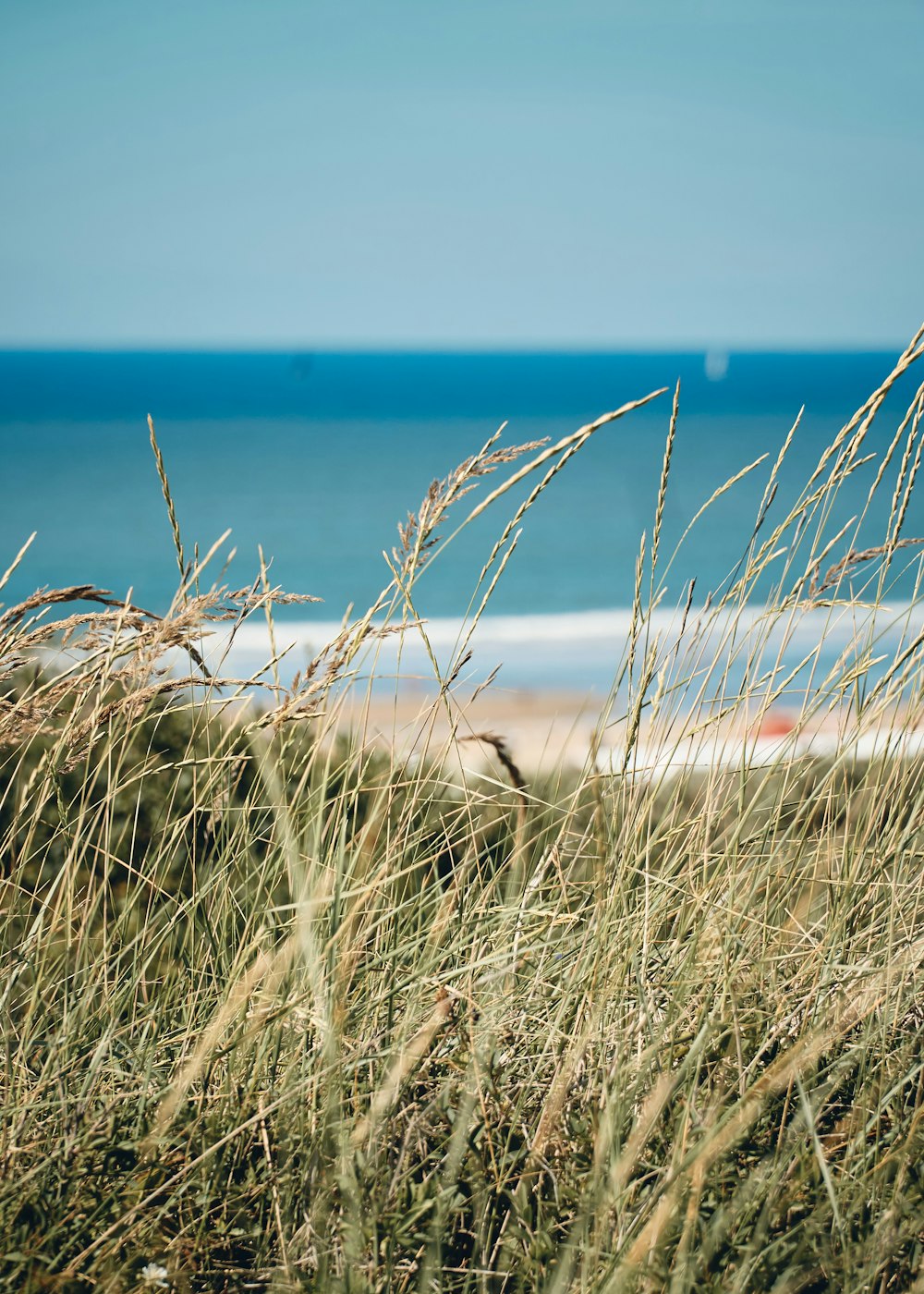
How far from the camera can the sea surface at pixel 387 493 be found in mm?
24364

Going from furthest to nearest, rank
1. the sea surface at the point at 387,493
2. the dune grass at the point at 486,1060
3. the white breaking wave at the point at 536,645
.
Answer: the sea surface at the point at 387,493 → the white breaking wave at the point at 536,645 → the dune grass at the point at 486,1060

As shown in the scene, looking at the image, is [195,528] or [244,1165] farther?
[195,528]

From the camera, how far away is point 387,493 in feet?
136

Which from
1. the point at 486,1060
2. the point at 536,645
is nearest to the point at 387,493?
the point at 536,645

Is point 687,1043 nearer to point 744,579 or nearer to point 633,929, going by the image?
point 633,929

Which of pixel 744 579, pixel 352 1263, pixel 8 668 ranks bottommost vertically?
pixel 352 1263

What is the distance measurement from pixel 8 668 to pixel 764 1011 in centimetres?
116

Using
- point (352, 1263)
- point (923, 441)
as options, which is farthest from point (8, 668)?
point (923, 441)

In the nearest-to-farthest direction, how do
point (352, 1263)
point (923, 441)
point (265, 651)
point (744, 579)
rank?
1. point (352, 1263)
2. point (744, 579)
3. point (923, 441)
4. point (265, 651)

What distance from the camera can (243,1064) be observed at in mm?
1266

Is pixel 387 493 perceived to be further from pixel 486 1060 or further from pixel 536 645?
pixel 486 1060

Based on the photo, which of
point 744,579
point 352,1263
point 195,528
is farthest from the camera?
point 195,528

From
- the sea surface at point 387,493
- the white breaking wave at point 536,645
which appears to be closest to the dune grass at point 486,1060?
the sea surface at point 387,493

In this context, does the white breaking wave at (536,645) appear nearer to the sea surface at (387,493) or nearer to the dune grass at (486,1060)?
the sea surface at (387,493)
